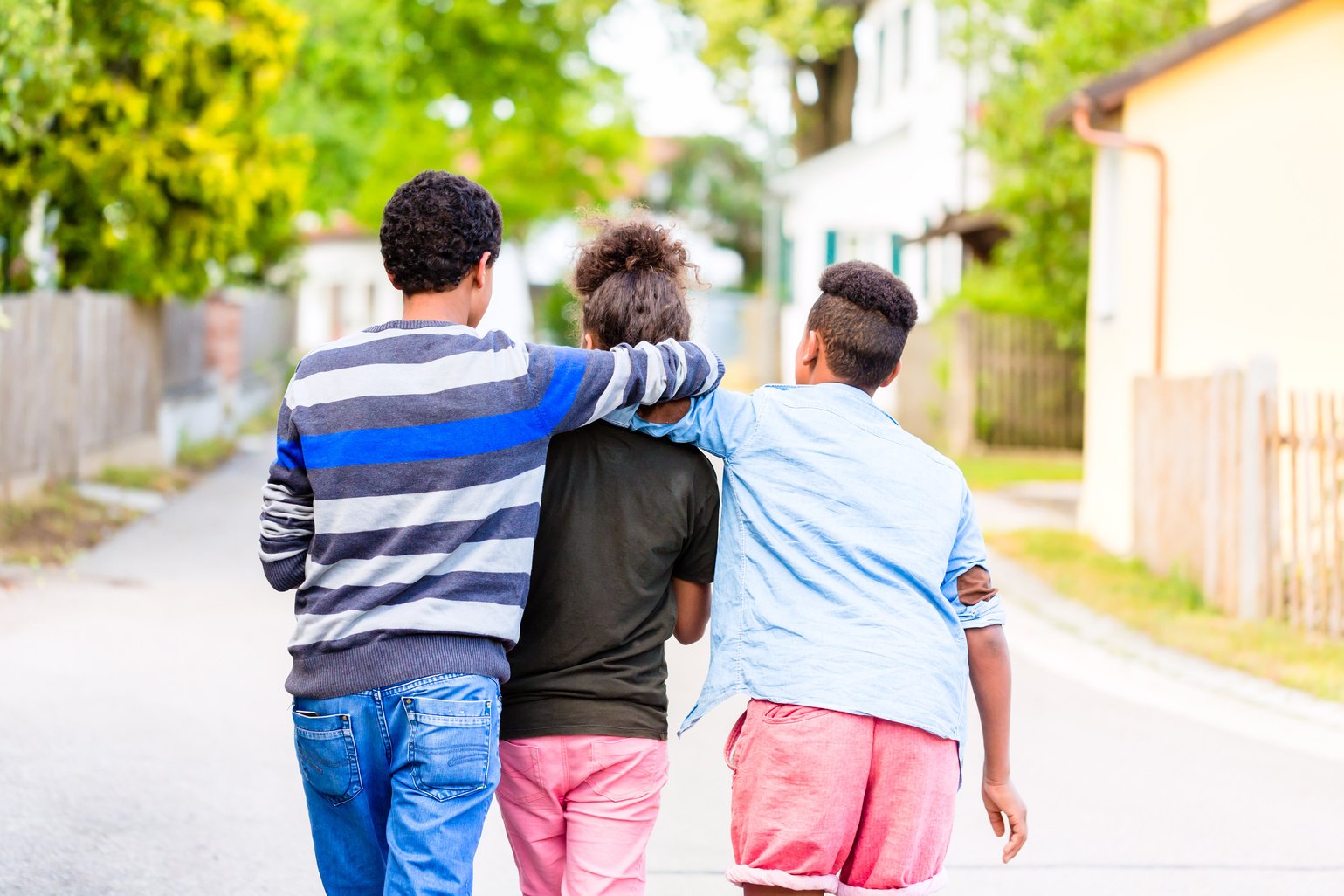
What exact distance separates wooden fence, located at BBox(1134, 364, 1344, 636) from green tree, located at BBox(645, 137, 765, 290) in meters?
38.1

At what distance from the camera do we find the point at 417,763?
2633mm

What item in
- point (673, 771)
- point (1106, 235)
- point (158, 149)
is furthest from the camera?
point (1106, 235)

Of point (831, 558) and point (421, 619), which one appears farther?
point (831, 558)

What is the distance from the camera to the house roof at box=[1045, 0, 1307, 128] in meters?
10.1

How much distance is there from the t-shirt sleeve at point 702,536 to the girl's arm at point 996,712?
0.51m

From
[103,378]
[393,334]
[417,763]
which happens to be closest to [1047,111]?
[103,378]

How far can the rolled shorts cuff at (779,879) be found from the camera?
8.92 feet

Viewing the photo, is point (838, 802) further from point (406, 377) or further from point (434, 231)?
point (434, 231)

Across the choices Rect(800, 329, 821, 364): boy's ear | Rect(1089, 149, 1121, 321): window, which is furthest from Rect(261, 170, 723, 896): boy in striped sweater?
Rect(1089, 149, 1121, 321): window

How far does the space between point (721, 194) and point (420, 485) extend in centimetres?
4558

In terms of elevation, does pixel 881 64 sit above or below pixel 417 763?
above

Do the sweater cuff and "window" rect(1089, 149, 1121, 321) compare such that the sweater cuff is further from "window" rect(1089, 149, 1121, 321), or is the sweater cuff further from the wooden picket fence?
"window" rect(1089, 149, 1121, 321)

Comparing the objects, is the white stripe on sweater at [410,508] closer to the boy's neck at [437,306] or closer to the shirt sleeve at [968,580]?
the boy's neck at [437,306]

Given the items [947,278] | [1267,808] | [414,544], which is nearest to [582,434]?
[414,544]
